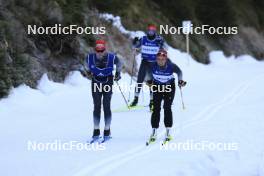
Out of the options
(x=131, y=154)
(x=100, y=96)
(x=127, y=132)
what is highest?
(x=100, y=96)

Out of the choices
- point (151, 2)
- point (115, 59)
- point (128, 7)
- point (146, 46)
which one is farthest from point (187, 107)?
point (151, 2)

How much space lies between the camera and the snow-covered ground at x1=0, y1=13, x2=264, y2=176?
8.76 m

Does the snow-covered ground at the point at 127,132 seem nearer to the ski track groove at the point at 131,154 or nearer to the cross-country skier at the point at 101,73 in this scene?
the ski track groove at the point at 131,154

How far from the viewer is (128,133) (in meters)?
11.6

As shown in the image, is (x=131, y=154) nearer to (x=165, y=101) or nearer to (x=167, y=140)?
(x=167, y=140)

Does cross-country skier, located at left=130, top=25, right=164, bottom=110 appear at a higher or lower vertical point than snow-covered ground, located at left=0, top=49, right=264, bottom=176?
higher

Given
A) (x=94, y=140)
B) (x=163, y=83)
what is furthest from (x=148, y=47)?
(x=94, y=140)

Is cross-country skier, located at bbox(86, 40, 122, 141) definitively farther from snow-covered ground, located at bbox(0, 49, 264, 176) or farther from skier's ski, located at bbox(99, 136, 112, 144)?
snow-covered ground, located at bbox(0, 49, 264, 176)

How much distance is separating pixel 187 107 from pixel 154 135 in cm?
491

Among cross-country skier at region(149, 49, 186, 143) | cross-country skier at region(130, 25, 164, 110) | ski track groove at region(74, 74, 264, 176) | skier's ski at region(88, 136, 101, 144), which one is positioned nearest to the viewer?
ski track groove at region(74, 74, 264, 176)

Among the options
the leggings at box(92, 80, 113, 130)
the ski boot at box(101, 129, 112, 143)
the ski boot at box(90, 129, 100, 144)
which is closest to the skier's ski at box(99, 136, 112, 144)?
the ski boot at box(101, 129, 112, 143)

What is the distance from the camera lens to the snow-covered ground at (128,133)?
8757mm

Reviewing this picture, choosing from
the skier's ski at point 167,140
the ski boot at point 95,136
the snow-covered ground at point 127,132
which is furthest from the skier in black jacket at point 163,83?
the ski boot at point 95,136

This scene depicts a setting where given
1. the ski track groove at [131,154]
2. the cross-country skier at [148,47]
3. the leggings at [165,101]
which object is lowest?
the ski track groove at [131,154]
